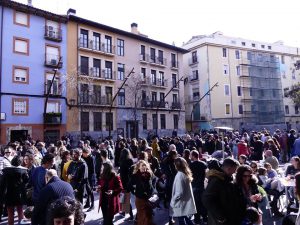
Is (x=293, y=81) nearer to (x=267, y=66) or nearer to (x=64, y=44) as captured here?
(x=267, y=66)

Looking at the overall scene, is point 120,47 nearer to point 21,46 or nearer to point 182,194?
point 21,46

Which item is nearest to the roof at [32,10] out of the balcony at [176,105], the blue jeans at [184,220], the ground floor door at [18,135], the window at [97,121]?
the window at [97,121]

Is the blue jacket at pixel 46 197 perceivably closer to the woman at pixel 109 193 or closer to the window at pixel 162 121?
the woman at pixel 109 193

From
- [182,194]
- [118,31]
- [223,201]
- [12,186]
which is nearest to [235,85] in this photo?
[118,31]

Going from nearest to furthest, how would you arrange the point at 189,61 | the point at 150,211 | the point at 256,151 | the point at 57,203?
the point at 57,203, the point at 150,211, the point at 256,151, the point at 189,61

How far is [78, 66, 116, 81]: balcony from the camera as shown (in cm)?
2988

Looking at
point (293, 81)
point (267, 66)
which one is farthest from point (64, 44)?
point (293, 81)

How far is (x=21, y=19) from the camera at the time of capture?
85.4 feet

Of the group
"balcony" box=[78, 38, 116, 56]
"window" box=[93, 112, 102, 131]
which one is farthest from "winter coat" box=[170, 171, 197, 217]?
"balcony" box=[78, 38, 116, 56]

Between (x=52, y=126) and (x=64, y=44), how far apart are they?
838cm

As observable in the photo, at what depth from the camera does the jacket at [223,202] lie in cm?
400

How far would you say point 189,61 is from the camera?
4672cm

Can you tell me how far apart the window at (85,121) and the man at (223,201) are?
1020 inches

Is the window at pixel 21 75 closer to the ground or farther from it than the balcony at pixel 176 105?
farther from it
